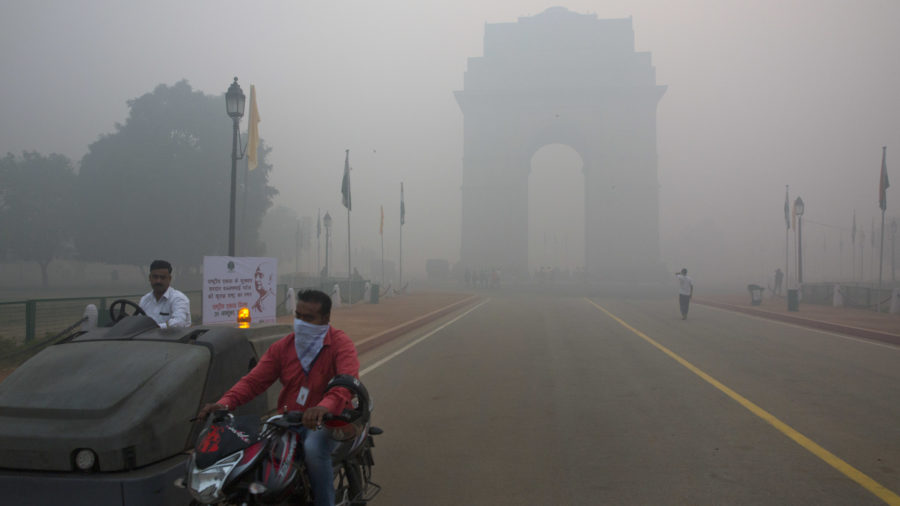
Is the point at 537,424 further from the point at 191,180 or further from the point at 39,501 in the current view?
the point at 191,180

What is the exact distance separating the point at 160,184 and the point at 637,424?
1521 inches

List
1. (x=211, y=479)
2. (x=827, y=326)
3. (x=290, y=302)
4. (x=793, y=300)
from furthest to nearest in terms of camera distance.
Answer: (x=793, y=300) < (x=290, y=302) < (x=827, y=326) < (x=211, y=479)

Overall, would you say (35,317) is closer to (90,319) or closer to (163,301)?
(90,319)

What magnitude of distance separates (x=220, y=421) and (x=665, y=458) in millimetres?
3550

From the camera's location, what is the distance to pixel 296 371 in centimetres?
338

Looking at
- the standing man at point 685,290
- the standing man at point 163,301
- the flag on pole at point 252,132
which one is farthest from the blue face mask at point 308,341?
the standing man at point 685,290

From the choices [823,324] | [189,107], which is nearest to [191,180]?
[189,107]

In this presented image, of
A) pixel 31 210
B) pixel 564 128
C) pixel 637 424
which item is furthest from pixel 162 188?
pixel 564 128

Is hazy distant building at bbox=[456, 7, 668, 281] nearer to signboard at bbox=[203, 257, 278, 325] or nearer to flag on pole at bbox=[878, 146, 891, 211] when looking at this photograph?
flag on pole at bbox=[878, 146, 891, 211]

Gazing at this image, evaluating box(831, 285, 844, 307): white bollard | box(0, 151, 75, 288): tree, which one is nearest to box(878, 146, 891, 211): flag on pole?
box(831, 285, 844, 307): white bollard

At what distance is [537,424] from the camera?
19.9 ft

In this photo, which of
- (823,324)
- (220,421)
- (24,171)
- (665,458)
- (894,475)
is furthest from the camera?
(24,171)

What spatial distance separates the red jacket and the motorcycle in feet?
0.80

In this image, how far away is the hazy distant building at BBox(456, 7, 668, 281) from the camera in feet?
204
